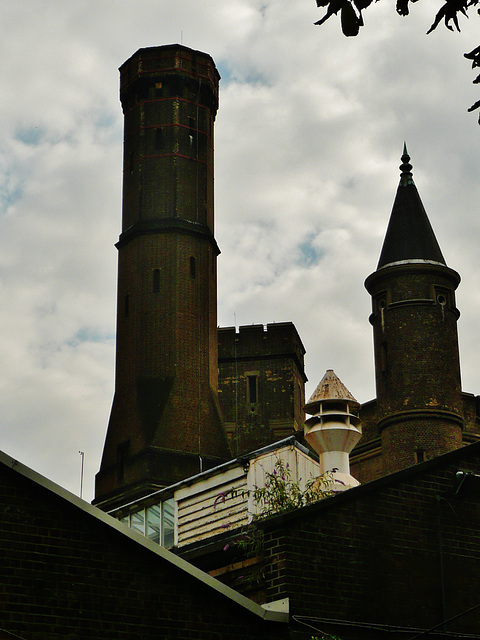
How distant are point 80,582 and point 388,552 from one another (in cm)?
380

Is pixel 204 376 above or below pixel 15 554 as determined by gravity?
above

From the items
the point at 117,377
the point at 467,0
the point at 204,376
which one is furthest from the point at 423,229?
the point at 467,0

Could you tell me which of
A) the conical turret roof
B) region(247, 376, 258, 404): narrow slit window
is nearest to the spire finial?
the conical turret roof

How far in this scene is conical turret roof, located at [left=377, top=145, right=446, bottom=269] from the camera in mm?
40219

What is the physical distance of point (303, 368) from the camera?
5703 centimetres

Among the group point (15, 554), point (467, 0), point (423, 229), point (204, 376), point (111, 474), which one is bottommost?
point (15, 554)

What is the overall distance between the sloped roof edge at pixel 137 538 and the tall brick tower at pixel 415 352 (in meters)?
26.2

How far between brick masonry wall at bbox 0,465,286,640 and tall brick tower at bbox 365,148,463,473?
26.8 metres

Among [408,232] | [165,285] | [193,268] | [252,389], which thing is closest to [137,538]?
[408,232]

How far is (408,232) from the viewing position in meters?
41.0

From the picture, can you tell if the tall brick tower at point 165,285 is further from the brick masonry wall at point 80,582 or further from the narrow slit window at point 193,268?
the brick masonry wall at point 80,582

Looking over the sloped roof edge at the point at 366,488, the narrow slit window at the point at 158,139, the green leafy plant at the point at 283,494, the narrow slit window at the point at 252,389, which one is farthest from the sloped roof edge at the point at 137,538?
the narrow slit window at the point at 252,389

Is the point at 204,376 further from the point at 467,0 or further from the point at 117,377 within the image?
the point at 467,0

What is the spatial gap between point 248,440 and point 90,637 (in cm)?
4164
